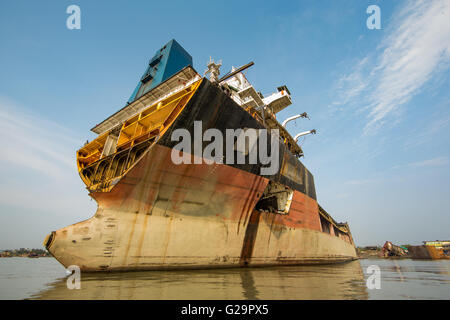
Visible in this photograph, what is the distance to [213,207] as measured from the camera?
7.71 metres

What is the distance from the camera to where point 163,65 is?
23.2m

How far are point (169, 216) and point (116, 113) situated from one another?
1051cm

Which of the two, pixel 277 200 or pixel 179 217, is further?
pixel 277 200

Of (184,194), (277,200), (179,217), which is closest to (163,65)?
(277,200)

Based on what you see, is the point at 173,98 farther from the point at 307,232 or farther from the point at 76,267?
the point at 307,232

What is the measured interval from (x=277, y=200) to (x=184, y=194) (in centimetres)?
709

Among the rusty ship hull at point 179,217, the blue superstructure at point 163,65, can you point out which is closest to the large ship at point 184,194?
the rusty ship hull at point 179,217

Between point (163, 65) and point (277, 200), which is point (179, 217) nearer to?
point (277, 200)

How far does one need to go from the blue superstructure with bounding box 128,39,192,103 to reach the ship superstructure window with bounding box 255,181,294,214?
58.0ft

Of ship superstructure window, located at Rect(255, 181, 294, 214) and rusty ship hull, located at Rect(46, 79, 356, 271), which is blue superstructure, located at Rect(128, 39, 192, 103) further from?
rusty ship hull, located at Rect(46, 79, 356, 271)

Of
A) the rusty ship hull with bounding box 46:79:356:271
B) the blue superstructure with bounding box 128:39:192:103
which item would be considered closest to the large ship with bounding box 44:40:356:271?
the rusty ship hull with bounding box 46:79:356:271

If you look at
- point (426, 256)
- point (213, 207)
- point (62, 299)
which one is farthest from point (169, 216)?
point (426, 256)

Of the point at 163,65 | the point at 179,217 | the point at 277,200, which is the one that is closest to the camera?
the point at 179,217

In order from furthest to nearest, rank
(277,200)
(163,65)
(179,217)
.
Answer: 1. (163,65)
2. (277,200)
3. (179,217)
